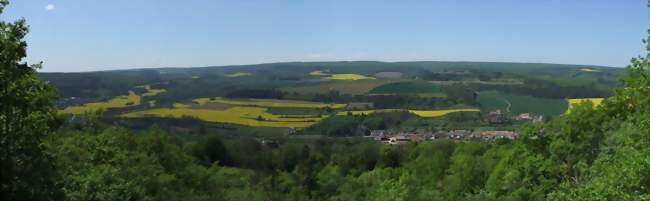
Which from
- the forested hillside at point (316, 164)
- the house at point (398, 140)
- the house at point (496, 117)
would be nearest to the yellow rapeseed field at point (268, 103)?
the house at point (496, 117)

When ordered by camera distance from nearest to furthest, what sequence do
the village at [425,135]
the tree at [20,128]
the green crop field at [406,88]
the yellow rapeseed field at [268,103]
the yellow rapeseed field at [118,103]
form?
the tree at [20,128]
the village at [425,135]
the yellow rapeseed field at [118,103]
the yellow rapeseed field at [268,103]
the green crop field at [406,88]

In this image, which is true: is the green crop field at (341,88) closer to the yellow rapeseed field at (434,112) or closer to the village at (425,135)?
the yellow rapeseed field at (434,112)

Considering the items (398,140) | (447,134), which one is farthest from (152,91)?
(447,134)

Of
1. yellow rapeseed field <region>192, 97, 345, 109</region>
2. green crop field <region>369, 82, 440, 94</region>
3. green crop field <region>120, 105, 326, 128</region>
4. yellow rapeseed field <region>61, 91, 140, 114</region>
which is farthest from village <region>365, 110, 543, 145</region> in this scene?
yellow rapeseed field <region>61, 91, 140, 114</region>

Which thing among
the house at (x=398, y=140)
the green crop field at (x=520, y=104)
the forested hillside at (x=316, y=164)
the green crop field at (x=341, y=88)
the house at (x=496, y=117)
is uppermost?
the forested hillside at (x=316, y=164)

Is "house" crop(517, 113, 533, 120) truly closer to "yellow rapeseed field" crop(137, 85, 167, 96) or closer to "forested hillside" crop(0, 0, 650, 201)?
"forested hillside" crop(0, 0, 650, 201)

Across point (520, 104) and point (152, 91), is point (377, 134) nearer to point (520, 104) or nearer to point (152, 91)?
point (520, 104)

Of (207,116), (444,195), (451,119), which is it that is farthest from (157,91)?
(444,195)
